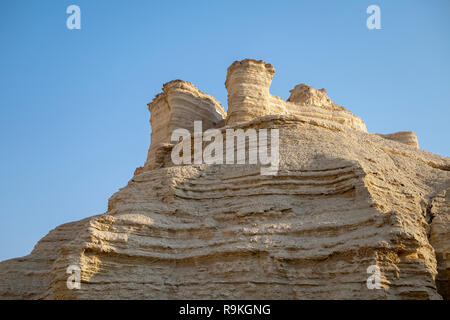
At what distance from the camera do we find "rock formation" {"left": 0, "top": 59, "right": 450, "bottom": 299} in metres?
13.8

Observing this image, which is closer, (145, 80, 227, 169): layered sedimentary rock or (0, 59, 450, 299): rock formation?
(0, 59, 450, 299): rock formation

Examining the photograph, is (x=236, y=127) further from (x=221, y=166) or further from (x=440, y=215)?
(x=440, y=215)

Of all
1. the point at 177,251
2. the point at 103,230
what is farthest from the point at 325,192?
the point at 103,230

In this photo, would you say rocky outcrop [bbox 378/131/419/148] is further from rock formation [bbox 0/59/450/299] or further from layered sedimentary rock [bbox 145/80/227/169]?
rock formation [bbox 0/59/450/299]

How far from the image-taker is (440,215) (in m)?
17.6

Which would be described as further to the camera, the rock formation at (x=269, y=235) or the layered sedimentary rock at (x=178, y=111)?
the layered sedimentary rock at (x=178, y=111)

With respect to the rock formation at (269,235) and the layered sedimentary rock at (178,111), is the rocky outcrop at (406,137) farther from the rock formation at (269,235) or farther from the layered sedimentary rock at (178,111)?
the rock formation at (269,235)

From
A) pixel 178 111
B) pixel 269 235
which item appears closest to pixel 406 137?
pixel 178 111

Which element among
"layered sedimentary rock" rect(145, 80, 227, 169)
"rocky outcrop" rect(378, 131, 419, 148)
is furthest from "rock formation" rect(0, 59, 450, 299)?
"rocky outcrop" rect(378, 131, 419, 148)

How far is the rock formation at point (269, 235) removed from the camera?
45.3ft

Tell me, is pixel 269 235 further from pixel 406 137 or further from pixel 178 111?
pixel 406 137

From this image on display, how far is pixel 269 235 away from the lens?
1505 centimetres

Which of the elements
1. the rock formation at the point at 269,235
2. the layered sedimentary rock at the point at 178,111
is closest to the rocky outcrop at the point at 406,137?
the layered sedimentary rock at the point at 178,111

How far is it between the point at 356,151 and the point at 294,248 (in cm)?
816
